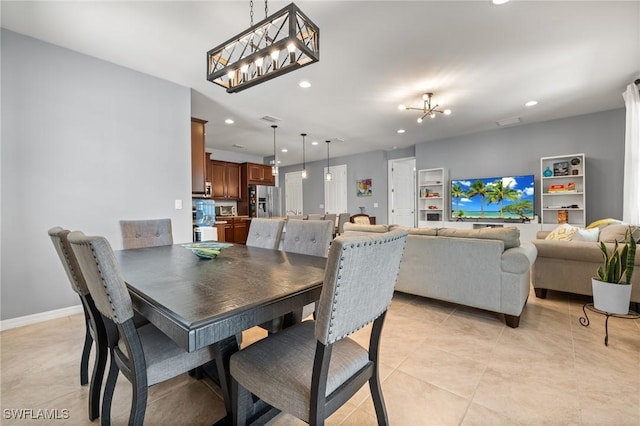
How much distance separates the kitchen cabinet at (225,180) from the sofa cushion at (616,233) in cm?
687

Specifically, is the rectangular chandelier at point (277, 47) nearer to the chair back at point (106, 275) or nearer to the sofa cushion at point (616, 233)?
the chair back at point (106, 275)

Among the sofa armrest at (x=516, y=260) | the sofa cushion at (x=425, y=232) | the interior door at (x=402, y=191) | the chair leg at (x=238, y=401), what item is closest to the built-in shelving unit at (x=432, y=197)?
the interior door at (x=402, y=191)

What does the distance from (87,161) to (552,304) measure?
5077 millimetres

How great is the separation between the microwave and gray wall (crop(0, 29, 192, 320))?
12.6ft

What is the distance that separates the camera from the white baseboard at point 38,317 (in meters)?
2.37

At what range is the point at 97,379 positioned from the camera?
1.34 meters

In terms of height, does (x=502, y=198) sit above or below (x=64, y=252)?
above

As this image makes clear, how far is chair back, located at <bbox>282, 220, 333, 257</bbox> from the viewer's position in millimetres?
2090

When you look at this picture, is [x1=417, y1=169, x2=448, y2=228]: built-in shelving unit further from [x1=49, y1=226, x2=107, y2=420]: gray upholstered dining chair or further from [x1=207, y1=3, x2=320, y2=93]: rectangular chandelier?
[x1=49, y1=226, x2=107, y2=420]: gray upholstered dining chair

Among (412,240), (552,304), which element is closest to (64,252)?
(412,240)

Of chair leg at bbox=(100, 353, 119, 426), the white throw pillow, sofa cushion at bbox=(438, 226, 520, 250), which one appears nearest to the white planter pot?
sofa cushion at bbox=(438, 226, 520, 250)

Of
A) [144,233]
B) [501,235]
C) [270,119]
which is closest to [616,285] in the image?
[501,235]

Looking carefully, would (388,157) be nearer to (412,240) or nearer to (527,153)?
(527,153)

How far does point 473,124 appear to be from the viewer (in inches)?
200
